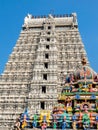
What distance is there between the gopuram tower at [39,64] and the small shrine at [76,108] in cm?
853

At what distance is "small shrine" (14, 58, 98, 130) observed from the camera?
22.9 m

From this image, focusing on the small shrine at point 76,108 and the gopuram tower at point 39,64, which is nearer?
the small shrine at point 76,108

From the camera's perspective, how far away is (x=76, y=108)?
24.9 meters

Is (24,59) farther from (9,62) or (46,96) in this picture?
(46,96)

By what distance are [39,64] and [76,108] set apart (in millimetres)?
16256

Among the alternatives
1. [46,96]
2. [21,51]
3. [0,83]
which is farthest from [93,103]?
[21,51]

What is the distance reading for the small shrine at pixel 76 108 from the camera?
22906mm

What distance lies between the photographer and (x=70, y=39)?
45375 millimetres

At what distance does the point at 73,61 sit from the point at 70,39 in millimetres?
5307

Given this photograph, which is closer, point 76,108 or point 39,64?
point 76,108

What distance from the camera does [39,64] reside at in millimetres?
40250

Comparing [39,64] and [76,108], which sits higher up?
[39,64]

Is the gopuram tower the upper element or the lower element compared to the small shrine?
upper

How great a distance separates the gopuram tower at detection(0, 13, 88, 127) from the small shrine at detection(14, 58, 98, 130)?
8529 mm
